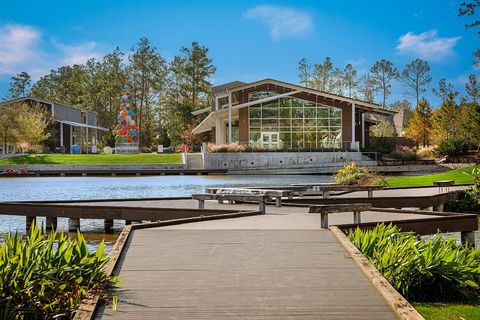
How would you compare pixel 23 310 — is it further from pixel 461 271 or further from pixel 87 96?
pixel 87 96

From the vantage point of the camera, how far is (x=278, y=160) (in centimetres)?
5075

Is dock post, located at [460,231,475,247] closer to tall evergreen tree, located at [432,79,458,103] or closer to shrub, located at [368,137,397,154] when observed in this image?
shrub, located at [368,137,397,154]

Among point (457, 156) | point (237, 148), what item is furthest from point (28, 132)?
point (457, 156)

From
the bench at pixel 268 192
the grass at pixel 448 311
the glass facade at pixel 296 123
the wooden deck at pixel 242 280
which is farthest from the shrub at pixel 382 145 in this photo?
the grass at pixel 448 311

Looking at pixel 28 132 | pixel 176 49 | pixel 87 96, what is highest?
pixel 176 49

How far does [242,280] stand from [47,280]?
1.98 meters

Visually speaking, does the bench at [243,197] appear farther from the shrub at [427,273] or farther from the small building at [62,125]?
the small building at [62,125]

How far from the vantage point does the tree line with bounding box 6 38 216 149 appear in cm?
8331

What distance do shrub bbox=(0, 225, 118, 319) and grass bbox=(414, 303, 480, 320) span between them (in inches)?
141

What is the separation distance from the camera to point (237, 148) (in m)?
50.7

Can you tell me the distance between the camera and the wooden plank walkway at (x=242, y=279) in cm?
557

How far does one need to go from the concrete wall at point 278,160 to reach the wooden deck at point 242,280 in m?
40.6

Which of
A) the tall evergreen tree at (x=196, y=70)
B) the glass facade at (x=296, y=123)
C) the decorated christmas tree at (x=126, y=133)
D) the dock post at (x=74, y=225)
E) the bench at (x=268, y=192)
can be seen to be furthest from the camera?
the tall evergreen tree at (x=196, y=70)

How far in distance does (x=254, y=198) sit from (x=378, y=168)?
118ft
